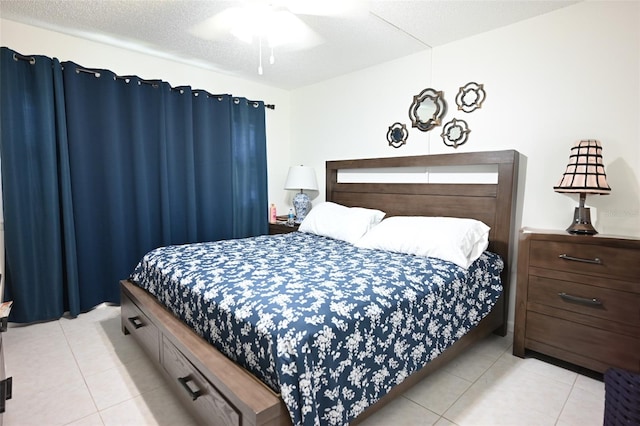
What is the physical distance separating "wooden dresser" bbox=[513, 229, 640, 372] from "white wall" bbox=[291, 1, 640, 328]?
36 centimetres

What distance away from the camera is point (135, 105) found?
3021 millimetres

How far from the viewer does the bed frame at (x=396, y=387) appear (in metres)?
1.29

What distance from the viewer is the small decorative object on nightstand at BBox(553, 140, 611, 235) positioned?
6.57ft

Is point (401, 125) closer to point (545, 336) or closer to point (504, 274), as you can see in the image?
point (504, 274)

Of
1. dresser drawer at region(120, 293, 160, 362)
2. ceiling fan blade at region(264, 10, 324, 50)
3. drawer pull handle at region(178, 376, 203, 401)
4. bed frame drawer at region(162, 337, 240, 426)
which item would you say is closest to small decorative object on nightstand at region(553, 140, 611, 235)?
ceiling fan blade at region(264, 10, 324, 50)

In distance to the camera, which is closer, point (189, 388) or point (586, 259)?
point (189, 388)

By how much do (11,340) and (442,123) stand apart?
371 cm

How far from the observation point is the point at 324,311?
137 centimetres

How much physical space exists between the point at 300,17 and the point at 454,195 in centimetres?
182

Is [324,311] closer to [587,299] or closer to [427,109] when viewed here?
[587,299]

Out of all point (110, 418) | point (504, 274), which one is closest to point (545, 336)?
point (504, 274)

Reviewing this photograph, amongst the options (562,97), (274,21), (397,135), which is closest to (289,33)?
→ (274,21)

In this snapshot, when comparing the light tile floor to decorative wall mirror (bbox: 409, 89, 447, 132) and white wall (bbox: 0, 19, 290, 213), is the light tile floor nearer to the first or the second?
decorative wall mirror (bbox: 409, 89, 447, 132)

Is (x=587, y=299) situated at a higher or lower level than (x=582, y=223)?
lower
